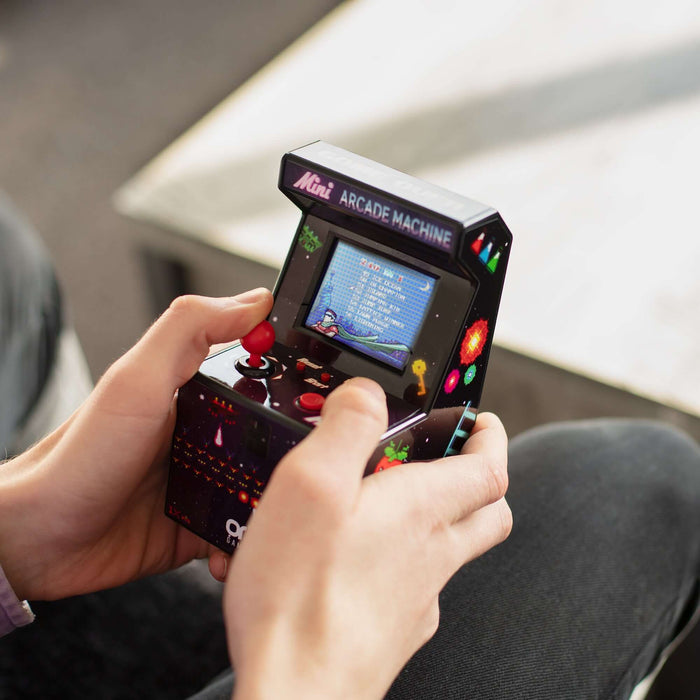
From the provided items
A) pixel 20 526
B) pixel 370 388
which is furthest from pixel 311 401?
pixel 20 526

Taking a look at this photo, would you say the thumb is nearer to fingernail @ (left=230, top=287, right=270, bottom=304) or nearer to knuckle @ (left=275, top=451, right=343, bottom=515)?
fingernail @ (left=230, top=287, right=270, bottom=304)

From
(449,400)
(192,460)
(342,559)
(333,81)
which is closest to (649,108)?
(333,81)

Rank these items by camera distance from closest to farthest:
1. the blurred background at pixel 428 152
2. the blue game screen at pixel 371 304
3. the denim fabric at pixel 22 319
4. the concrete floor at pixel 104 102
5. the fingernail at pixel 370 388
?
the fingernail at pixel 370 388 → the blue game screen at pixel 371 304 → the denim fabric at pixel 22 319 → the blurred background at pixel 428 152 → the concrete floor at pixel 104 102

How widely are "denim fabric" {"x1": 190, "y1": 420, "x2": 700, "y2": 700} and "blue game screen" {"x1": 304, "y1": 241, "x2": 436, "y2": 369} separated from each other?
0.81 ft

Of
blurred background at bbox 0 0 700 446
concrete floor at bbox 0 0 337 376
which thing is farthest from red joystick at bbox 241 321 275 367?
concrete floor at bbox 0 0 337 376

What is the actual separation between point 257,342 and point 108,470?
166 millimetres

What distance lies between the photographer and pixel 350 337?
71 cm

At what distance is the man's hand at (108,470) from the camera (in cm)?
64

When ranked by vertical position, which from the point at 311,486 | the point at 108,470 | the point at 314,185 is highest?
the point at 314,185

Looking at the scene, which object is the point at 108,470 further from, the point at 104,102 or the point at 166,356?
the point at 104,102

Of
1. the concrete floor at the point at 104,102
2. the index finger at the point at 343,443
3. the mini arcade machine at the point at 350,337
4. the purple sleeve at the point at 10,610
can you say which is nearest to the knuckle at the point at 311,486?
the index finger at the point at 343,443

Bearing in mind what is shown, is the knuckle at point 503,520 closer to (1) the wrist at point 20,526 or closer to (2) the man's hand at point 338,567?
(2) the man's hand at point 338,567

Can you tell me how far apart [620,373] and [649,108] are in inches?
29.0

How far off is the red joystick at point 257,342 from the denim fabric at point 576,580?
283 millimetres
